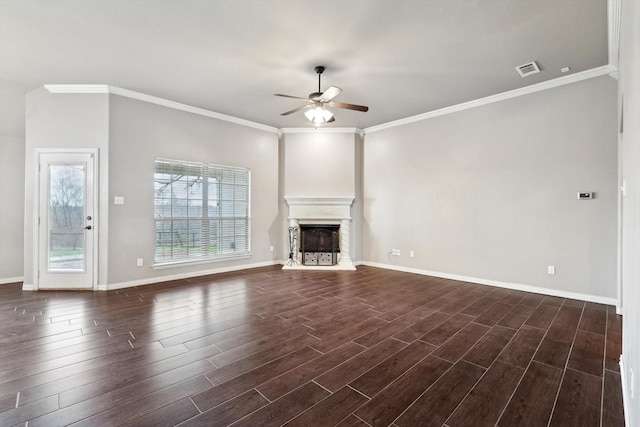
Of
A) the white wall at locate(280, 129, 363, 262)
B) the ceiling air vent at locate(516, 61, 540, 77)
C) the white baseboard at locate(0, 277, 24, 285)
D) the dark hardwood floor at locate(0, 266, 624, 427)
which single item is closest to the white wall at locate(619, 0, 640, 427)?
the dark hardwood floor at locate(0, 266, 624, 427)

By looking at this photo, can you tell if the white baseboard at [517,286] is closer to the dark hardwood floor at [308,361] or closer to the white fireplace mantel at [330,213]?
the dark hardwood floor at [308,361]

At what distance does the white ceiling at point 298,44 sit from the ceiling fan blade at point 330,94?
42 cm

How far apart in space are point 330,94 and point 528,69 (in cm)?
263

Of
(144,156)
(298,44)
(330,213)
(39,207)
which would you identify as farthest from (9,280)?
(298,44)

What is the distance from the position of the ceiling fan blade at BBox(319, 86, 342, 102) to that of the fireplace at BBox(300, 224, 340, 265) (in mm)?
3290

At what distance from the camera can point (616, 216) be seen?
3.79 m

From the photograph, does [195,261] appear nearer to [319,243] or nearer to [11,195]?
[319,243]

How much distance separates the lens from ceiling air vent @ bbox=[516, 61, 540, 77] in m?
→ 3.75

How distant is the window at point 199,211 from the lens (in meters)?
5.20

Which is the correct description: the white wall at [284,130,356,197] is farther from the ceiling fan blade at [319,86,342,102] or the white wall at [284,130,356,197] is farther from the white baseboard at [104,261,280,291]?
the ceiling fan blade at [319,86,342,102]

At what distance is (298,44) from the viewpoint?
3344mm

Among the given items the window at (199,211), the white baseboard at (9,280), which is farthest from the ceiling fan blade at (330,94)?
the white baseboard at (9,280)

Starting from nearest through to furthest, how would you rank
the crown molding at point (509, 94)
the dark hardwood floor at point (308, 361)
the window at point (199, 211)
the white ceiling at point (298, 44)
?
the dark hardwood floor at point (308, 361), the white ceiling at point (298, 44), the crown molding at point (509, 94), the window at point (199, 211)

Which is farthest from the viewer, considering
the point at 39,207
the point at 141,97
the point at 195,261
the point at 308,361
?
the point at 195,261
